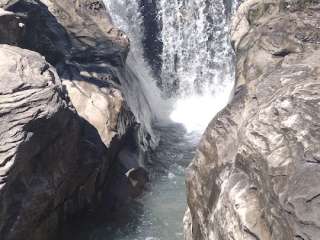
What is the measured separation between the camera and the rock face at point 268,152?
4746 millimetres

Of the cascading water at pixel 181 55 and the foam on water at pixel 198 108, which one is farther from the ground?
the cascading water at pixel 181 55

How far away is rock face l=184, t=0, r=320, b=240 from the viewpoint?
475 cm

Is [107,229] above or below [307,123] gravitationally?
below

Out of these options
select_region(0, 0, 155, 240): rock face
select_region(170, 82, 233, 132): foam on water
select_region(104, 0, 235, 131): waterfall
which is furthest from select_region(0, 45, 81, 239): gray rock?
select_region(104, 0, 235, 131): waterfall

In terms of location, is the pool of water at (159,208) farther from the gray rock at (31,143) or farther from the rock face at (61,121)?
the gray rock at (31,143)

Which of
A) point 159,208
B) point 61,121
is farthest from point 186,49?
point 61,121

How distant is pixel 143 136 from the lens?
12.6 m

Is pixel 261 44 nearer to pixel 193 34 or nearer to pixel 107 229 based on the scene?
pixel 107 229

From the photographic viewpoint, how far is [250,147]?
5648 millimetres

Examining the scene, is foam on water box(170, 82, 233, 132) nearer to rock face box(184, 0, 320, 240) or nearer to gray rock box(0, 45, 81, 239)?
gray rock box(0, 45, 81, 239)

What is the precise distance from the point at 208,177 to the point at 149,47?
11.5m

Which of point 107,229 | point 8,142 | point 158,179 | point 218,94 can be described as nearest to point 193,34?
point 218,94

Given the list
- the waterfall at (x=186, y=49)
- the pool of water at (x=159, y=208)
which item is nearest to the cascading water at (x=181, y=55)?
the waterfall at (x=186, y=49)

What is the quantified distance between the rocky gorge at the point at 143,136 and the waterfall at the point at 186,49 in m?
1.30
